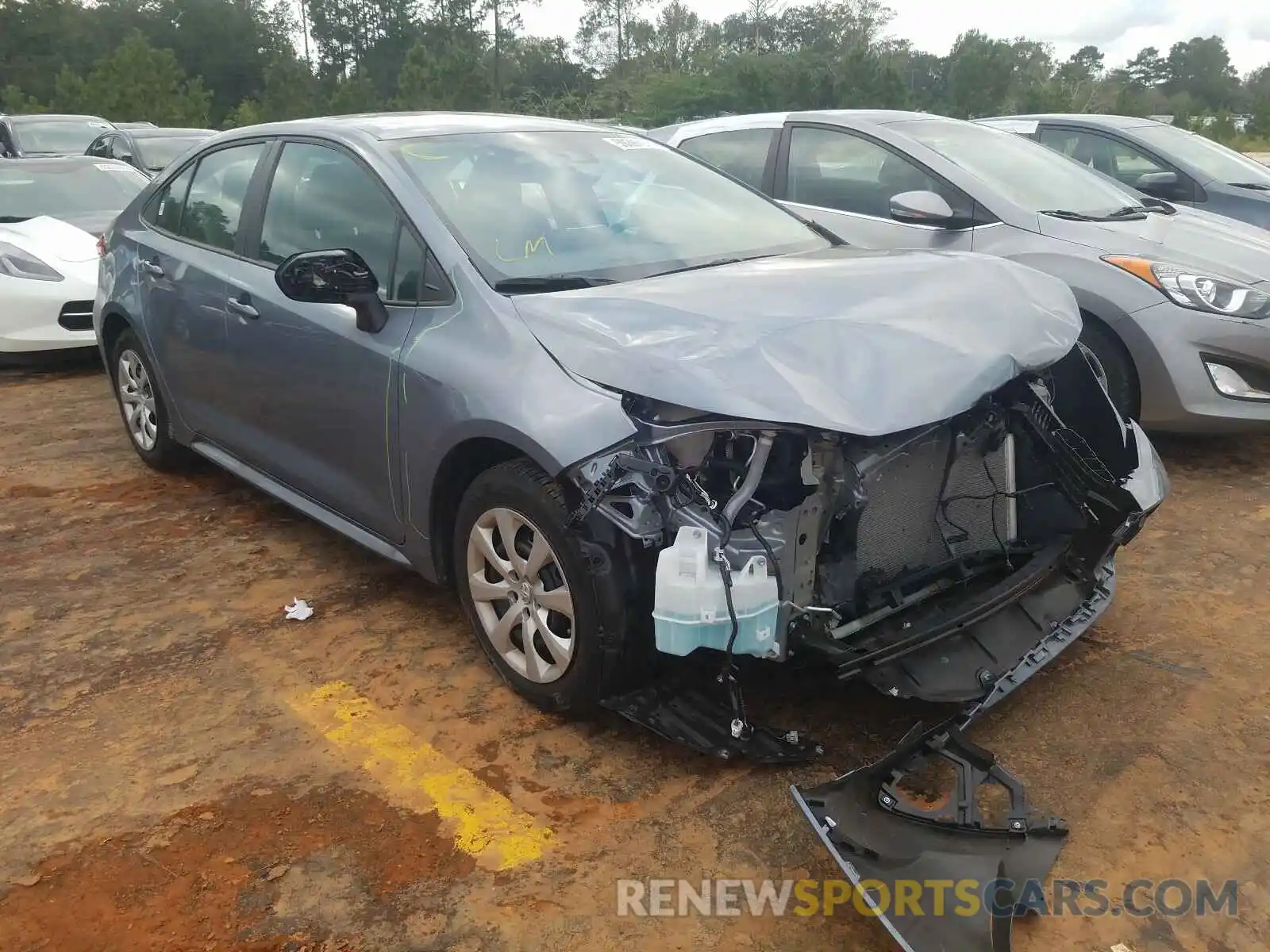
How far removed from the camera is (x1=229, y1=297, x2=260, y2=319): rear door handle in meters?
3.85

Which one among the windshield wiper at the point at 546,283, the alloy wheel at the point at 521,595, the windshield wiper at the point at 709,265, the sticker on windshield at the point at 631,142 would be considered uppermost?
the sticker on windshield at the point at 631,142

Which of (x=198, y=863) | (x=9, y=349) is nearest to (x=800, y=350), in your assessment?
(x=198, y=863)

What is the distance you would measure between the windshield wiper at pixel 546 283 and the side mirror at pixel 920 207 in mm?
2243

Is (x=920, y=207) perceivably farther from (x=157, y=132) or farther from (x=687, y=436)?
(x=157, y=132)

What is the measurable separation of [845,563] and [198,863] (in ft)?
5.67

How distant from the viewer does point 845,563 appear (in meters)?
2.68

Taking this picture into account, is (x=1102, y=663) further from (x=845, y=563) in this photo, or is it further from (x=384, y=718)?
(x=384, y=718)

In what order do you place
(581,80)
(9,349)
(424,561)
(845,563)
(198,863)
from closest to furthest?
(198,863)
(845,563)
(424,561)
(9,349)
(581,80)

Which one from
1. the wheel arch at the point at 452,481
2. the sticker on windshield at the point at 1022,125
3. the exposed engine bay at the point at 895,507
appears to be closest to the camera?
the exposed engine bay at the point at 895,507

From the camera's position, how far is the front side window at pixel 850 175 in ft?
17.2

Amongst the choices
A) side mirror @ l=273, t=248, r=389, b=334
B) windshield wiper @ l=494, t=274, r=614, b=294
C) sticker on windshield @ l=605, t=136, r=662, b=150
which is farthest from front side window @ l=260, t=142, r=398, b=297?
sticker on windshield @ l=605, t=136, r=662, b=150

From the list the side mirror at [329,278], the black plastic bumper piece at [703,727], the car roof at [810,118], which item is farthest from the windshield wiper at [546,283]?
the car roof at [810,118]

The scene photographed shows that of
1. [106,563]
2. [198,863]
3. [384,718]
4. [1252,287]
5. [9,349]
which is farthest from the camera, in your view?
[9,349]

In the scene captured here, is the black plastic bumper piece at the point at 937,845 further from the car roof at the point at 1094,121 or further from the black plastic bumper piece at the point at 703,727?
the car roof at the point at 1094,121
